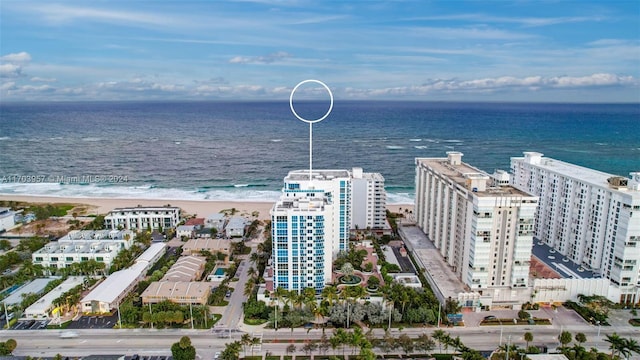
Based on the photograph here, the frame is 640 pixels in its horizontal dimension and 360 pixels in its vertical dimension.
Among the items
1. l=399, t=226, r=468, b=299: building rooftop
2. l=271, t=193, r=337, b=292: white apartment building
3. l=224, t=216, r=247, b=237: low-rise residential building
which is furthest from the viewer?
l=224, t=216, r=247, b=237: low-rise residential building

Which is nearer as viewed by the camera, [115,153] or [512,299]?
[512,299]

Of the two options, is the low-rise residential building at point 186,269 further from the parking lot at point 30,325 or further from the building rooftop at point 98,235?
the parking lot at point 30,325

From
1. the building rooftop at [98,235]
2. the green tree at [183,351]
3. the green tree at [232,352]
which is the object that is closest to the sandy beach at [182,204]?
the building rooftop at [98,235]

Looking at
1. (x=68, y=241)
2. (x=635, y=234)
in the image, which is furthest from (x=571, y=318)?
(x=68, y=241)

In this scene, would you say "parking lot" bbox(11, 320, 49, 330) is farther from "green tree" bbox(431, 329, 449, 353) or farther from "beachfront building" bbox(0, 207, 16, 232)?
"green tree" bbox(431, 329, 449, 353)

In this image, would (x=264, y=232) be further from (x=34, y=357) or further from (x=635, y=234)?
(x=635, y=234)

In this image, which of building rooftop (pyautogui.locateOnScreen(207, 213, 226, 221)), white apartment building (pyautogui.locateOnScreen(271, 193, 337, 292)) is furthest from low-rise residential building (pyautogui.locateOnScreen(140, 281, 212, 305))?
building rooftop (pyautogui.locateOnScreen(207, 213, 226, 221))
